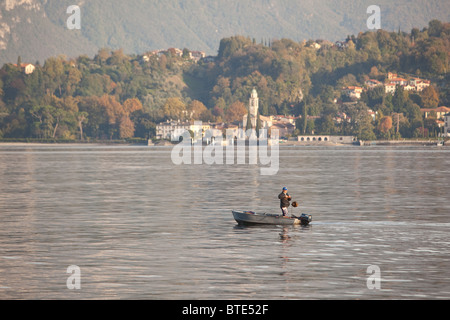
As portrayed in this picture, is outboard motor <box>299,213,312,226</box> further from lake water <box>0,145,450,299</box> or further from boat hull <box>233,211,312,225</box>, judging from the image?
lake water <box>0,145,450,299</box>

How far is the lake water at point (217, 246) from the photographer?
92.6 ft

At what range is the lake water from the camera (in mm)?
28234

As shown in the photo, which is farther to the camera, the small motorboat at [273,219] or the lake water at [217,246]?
the small motorboat at [273,219]

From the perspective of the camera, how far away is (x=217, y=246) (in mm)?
37875

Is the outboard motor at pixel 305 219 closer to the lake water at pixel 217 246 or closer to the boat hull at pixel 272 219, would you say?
the boat hull at pixel 272 219

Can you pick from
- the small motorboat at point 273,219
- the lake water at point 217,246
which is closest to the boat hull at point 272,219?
the small motorboat at point 273,219

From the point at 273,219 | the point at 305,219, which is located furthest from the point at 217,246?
the point at 305,219

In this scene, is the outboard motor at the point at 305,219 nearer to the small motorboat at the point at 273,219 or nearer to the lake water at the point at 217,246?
the small motorboat at the point at 273,219

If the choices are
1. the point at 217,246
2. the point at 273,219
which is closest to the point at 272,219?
the point at 273,219

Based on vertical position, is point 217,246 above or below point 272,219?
below

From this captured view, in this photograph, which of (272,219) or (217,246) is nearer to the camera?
(217,246)

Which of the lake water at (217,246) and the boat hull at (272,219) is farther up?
the boat hull at (272,219)

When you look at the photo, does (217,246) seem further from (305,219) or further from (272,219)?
(305,219)
